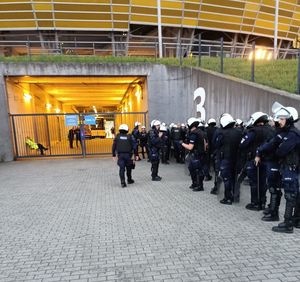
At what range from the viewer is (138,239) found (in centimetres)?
391

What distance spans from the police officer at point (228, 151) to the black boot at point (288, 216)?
57.3 inches

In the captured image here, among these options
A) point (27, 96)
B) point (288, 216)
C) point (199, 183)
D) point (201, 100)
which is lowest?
point (199, 183)

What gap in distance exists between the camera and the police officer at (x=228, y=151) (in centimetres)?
527

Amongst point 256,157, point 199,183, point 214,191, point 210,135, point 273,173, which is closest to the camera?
point 273,173

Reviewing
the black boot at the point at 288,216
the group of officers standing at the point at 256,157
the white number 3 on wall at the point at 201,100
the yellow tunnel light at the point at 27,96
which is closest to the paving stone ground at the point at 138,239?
A: the black boot at the point at 288,216

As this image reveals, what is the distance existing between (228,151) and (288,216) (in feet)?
5.69

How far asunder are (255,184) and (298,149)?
1.42m

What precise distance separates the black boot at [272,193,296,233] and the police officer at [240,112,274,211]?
1002 mm

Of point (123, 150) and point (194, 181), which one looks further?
point (123, 150)

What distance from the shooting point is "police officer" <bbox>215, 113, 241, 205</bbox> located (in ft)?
17.3

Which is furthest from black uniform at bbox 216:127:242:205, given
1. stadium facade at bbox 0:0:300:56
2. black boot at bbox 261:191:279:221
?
stadium facade at bbox 0:0:300:56

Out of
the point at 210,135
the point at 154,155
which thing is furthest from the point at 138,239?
the point at 210,135

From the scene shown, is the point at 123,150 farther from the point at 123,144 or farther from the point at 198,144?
the point at 198,144

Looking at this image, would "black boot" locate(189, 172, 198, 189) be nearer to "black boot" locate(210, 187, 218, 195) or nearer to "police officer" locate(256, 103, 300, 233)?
"black boot" locate(210, 187, 218, 195)
